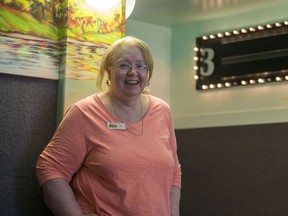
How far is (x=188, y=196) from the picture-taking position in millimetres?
4824

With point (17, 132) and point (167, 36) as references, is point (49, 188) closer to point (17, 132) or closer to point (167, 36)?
point (17, 132)

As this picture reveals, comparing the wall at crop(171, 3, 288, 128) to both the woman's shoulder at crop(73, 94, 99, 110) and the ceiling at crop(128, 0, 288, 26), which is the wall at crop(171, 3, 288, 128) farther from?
the woman's shoulder at crop(73, 94, 99, 110)

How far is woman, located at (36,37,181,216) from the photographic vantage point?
82.0 inches

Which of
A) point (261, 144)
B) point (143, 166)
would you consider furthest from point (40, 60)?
point (261, 144)

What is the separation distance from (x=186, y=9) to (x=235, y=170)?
1.43 metres

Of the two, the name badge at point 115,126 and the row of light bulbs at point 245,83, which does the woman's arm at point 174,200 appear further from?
the row of light bulbs at point 245,83

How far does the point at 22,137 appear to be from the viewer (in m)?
2.35

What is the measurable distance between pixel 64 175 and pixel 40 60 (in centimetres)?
58

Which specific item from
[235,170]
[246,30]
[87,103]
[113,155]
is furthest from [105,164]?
[246,30]

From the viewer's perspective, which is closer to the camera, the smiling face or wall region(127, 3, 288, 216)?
the smiling face

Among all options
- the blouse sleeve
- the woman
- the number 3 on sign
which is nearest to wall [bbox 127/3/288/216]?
the number 3 on sign

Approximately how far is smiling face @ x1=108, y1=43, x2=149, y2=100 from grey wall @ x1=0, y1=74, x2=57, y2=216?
0.42 m

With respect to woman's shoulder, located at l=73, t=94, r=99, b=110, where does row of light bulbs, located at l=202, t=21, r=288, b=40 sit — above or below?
above

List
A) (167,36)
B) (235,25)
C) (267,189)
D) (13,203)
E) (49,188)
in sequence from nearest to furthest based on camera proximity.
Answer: (49,188) < (13,203) < (267,189) < (235,25) < (167,36)
